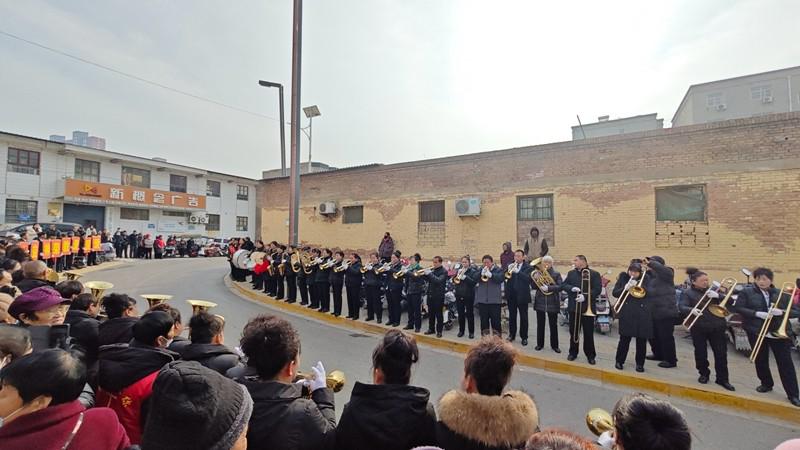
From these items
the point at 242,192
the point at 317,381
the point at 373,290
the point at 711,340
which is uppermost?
the point at 242,192

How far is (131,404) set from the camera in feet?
7.86

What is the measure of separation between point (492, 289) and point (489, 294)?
0.12 metres

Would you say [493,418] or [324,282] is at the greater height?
[493,418]

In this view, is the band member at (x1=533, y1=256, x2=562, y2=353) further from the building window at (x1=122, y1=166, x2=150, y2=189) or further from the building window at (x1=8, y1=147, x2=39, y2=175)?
the building window at (x1=122, y1=166, x2=150, y2=189)

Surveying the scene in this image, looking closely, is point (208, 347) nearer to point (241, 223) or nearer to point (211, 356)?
point (211, 356)

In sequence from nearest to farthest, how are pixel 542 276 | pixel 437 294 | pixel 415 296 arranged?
1. pixel 542 276
2. pixel 437 294
3. pixel 415 296

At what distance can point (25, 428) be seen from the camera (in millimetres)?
1533

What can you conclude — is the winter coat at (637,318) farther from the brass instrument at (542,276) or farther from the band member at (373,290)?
the band member at (373,290)

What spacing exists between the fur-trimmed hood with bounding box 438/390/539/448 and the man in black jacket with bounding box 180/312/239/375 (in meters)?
1.63

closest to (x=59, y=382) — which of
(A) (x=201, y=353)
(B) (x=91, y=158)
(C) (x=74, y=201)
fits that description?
(A) (x=201, y=353)

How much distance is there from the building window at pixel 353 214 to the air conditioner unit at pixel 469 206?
5154 millimetres

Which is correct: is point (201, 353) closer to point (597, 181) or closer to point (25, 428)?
point (25, 428)

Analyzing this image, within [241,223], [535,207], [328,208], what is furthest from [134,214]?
[535,207]

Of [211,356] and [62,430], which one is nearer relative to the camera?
[62,430]
